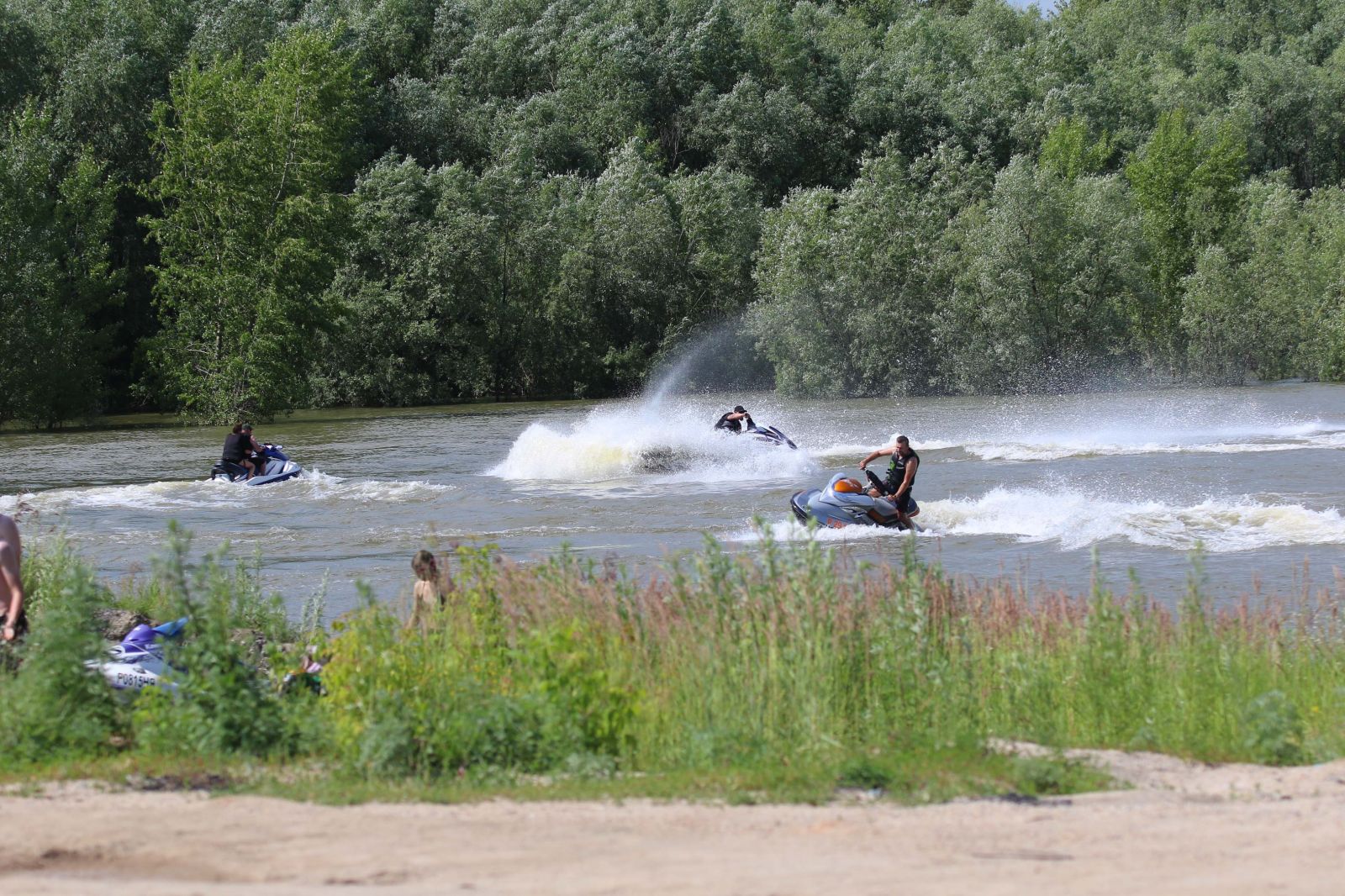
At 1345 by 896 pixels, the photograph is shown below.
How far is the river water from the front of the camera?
66.9 feet

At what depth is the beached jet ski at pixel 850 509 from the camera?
22672 millimetres

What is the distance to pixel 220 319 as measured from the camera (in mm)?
59906

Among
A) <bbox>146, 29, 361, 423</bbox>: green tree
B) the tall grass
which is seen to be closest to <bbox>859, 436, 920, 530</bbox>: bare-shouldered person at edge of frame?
the tall grass

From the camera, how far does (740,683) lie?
9.62 m

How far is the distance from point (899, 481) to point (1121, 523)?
3215 mm

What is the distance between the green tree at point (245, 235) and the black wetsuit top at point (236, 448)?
84.8 feet

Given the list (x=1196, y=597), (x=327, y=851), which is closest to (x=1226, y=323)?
(x=1196, y=597)

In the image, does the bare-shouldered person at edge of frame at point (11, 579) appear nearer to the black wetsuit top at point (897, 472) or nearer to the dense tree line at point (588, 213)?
the black wetsuit top at point (897, 472)

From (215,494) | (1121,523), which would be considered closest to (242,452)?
(215,494)

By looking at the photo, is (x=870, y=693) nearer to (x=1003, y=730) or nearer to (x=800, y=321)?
(x=1003, y=730)

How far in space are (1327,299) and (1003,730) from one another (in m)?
68.8

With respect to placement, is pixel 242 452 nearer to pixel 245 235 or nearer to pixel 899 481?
pixel 899 481

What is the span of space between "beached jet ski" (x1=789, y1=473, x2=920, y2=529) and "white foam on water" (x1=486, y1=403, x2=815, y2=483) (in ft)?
33.3

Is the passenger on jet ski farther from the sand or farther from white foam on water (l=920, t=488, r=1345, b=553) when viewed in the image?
the sand
